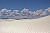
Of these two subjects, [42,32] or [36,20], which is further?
[36,20]

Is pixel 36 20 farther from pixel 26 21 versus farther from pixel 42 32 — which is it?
pixel 42 32

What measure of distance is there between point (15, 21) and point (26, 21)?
1866 mm

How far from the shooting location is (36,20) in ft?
48.8

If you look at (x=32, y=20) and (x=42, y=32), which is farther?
(x=32, y=20)

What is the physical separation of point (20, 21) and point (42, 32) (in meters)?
6.40

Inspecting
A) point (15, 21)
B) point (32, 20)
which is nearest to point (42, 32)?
point (32, 20)

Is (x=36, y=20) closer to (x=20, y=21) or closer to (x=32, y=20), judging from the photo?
(x=32, y=20)

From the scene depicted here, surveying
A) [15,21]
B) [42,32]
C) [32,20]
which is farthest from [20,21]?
[42,32]

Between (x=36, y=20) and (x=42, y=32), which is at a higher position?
(x=36, y=20)

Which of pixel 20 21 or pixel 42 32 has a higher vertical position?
pixel 20 21

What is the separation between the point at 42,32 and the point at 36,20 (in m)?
5.81

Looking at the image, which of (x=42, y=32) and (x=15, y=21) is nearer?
(x=42, y=32)

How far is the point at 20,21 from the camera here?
15.0 metres

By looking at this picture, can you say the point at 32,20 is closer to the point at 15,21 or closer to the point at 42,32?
the point at 15,21
